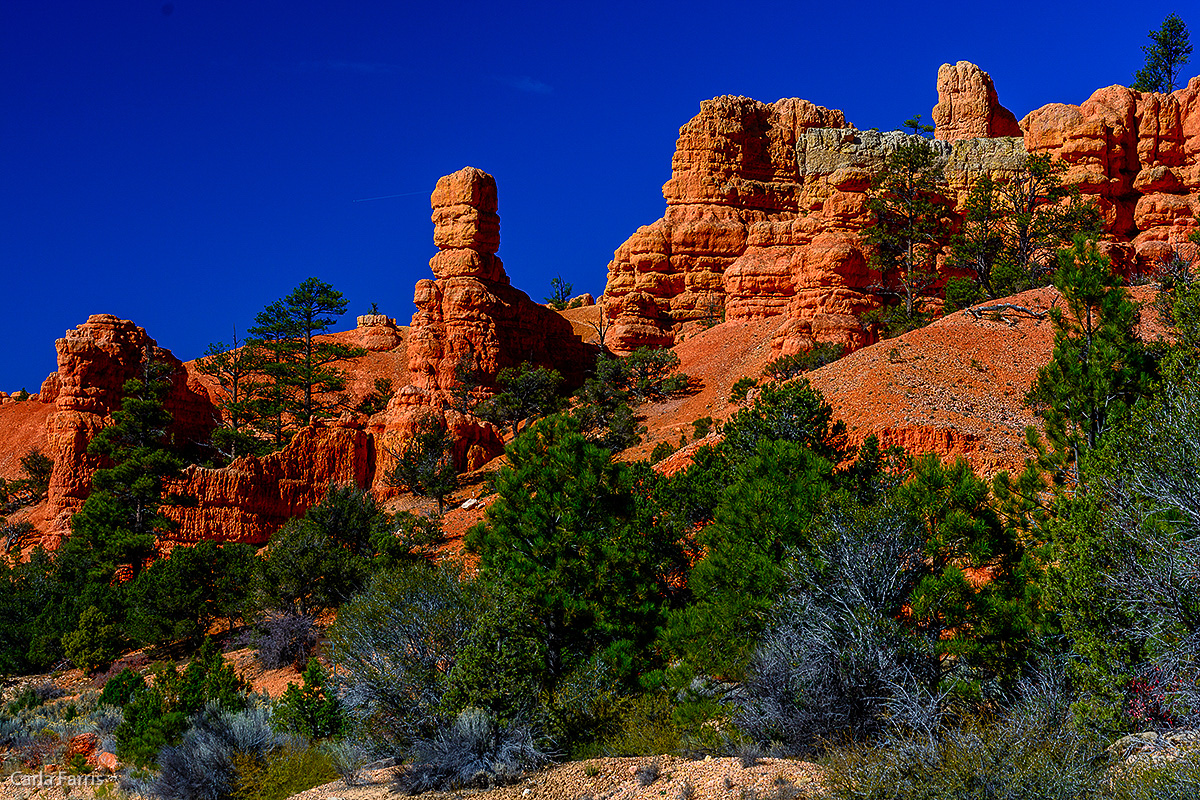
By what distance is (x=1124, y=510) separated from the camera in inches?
448

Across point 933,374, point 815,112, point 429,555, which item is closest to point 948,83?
point 815,112

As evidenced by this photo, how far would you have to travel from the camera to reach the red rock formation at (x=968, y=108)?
183ft

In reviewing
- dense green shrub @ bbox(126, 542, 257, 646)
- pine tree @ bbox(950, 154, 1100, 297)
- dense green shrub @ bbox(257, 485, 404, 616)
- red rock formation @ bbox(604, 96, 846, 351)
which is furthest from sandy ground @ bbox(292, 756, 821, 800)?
red rock formation @ bbox(604, 96, 846, 351)

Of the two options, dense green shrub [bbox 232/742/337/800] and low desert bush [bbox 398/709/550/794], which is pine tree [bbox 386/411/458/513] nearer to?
dense green shrub [bbox 232/742/337/800]

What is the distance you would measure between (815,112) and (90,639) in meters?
46.5

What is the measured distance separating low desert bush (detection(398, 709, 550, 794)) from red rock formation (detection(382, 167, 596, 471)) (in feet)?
105

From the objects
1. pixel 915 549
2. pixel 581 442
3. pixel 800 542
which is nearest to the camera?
pixel 915 549

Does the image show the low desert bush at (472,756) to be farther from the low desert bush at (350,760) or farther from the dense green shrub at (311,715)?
the dense green shrub at (311,715)

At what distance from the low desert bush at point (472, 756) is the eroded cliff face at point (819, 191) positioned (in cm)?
2695

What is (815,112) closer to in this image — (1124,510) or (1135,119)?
(1135,119)

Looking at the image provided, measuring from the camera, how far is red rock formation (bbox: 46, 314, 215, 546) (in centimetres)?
3672

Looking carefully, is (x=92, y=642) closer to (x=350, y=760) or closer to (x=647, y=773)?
(x=350, y=760)

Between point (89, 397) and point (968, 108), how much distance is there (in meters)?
48.1

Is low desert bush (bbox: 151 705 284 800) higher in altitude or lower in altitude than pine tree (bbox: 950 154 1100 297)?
lower
